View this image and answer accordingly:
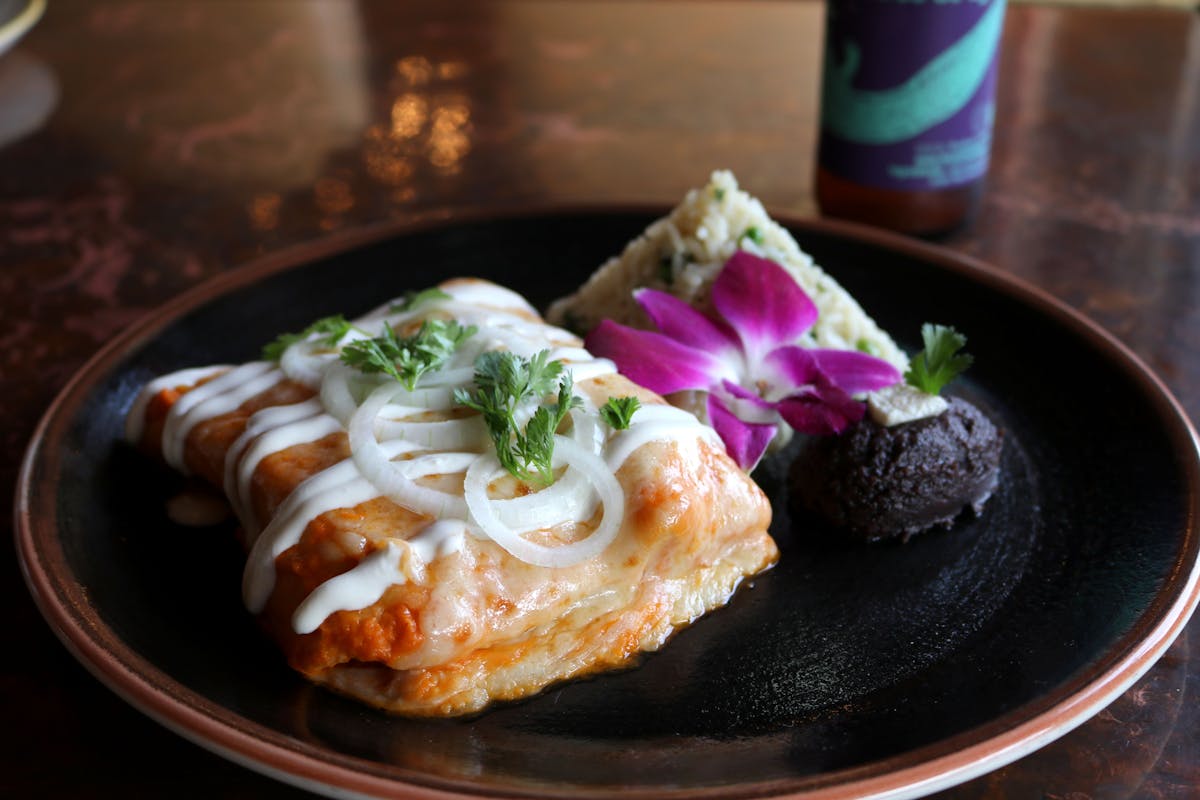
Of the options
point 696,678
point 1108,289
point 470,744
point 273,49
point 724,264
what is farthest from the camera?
point 273,49

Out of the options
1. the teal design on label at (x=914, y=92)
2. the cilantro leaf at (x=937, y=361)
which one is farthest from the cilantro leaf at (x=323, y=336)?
the teal design on label at (x=914, y=92)

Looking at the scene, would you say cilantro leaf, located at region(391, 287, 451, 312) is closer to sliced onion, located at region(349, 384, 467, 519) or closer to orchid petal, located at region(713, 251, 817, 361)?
sliced onion, located at region(349, 384, 467, 519)

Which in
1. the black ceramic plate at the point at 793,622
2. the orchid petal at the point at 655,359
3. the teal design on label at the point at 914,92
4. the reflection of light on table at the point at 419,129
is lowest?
the reflection of light on table at the point at 419,129

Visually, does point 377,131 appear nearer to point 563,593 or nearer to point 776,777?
point 563,593

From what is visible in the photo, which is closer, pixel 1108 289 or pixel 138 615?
pixel 138 615

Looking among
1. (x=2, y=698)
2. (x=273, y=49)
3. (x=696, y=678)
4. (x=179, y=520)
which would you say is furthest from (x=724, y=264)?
(x=273, y=49)

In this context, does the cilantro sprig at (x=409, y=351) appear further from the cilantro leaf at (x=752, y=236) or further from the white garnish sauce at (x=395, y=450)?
the cilantro leaf at (x=752, y=236)
